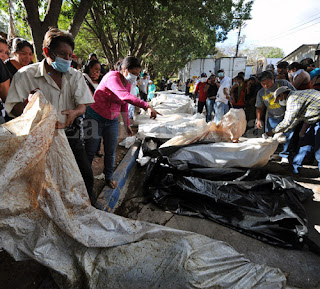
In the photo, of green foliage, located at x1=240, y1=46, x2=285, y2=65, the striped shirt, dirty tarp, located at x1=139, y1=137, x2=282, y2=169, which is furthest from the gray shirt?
green foliage, located at x1=240, y1=46, x2=285, y2=65

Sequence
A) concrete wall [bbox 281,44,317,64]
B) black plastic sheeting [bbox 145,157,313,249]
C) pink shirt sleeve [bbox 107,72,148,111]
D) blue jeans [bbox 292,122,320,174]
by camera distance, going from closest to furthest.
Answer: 1. black plastic sheeting [bbox 145,157,313,249]
2. pink shirt sleeve [bbox 107,72,148,111]
3. blue jeans [bbox 292,122,320,174]
4. concrete wall [bbox 281,44,317,64]

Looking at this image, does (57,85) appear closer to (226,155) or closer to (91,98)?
(91,98)

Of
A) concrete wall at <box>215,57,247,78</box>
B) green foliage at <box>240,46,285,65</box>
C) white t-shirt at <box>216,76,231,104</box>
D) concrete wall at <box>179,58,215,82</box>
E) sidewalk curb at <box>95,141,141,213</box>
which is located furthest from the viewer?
green foliage at <box>240,46,285,65</box>

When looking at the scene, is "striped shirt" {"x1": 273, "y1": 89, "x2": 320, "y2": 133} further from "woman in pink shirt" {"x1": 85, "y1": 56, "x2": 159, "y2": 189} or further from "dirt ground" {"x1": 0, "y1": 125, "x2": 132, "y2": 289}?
"dirt ground" {"x1": 0, "y1": 125, "x2": 132, "y2": 289}

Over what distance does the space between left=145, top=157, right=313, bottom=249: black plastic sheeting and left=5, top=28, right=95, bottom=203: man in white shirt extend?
1274 millimetres

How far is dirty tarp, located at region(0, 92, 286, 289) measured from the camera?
1.21 metres

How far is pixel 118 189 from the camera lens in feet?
9.11

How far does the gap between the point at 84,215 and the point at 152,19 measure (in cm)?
816

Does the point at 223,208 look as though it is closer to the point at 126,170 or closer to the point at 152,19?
the point at 126,170

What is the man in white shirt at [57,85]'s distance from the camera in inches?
62.1

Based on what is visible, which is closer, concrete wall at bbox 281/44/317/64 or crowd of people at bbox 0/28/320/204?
crowd of people at bbox 0/28/320/204

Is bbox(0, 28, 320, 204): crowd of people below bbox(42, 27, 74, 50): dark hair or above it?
below

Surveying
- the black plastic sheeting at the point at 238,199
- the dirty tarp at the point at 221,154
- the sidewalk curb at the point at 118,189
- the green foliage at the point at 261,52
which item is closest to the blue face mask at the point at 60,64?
the sidewalk curb at the point at 118,189

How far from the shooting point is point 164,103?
7203mm
